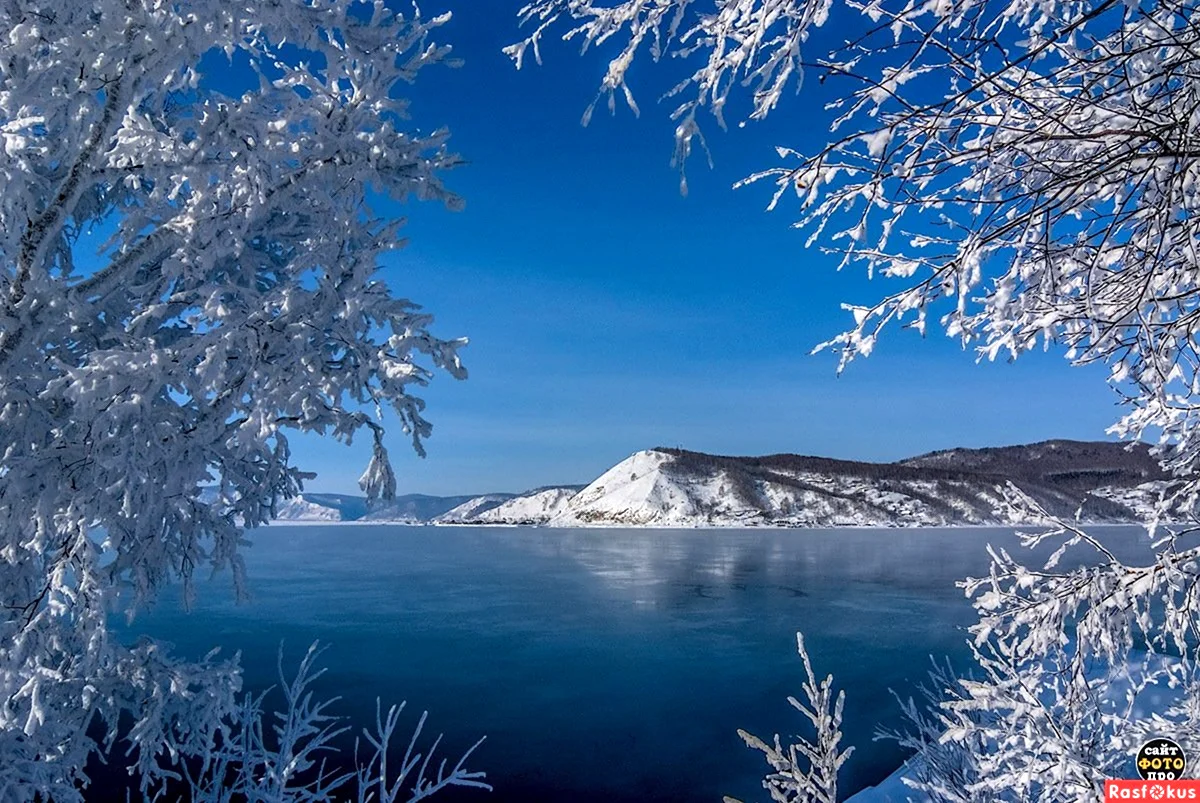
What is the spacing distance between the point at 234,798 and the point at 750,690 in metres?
11.3

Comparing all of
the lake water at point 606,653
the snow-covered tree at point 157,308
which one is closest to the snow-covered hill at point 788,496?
the lake water at point 606,653

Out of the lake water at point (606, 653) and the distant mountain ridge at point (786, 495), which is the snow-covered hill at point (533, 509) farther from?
the lake water at point (606, 653)

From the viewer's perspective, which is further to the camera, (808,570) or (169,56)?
(808,570)

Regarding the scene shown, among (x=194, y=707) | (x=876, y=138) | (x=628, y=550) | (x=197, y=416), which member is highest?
(x=876, y=138)

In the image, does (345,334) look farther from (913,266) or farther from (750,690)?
(750,690)

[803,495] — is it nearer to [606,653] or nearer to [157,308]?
[606,653]

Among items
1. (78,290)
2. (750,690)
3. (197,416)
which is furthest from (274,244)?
(750,690)

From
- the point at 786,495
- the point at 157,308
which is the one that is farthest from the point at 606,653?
the point at 786,495

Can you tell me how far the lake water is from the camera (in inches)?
517

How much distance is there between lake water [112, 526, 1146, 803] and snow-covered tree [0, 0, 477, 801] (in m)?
6.11

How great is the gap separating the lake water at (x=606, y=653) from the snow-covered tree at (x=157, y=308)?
6.11 metres

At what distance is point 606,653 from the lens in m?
21.8

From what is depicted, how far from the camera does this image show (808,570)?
45750 millimetres

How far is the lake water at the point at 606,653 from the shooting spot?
43.1ft
